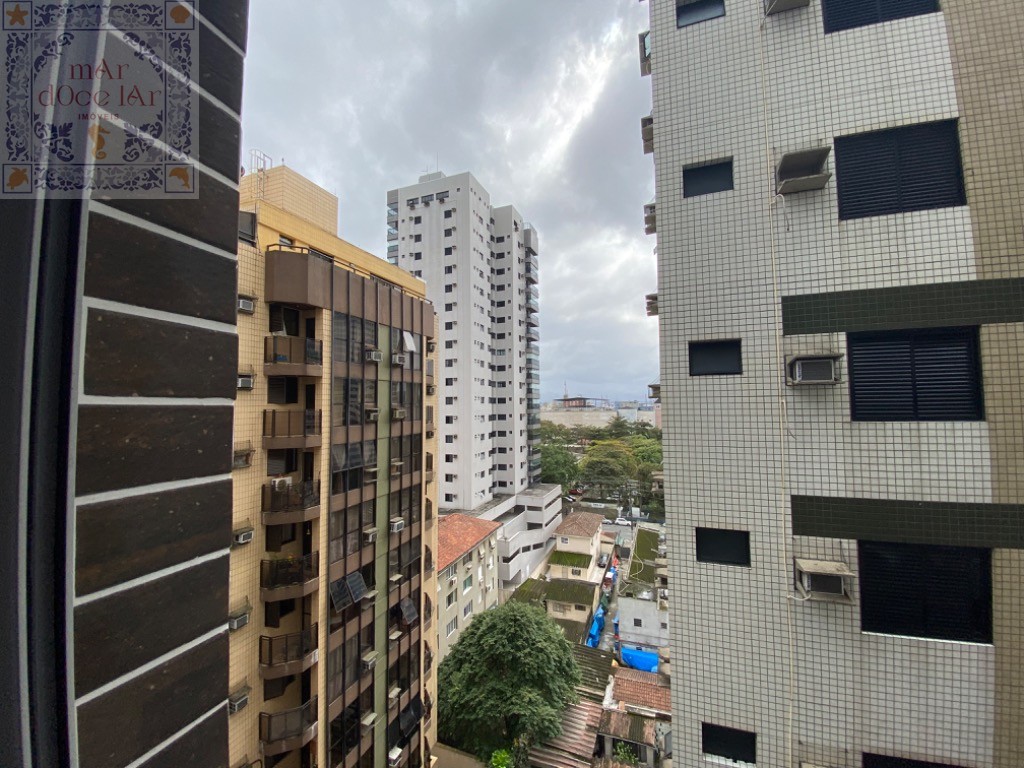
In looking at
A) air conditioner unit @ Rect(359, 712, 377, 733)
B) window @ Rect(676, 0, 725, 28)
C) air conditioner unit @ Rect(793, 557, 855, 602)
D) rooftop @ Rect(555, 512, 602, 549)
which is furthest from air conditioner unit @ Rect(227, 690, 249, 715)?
rooftop @ Rect(555, 512, 602, 549)

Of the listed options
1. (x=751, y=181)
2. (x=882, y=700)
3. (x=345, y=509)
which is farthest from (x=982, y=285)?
(x=345, y=509)

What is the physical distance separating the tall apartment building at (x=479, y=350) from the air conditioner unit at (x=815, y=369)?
73.5 feet

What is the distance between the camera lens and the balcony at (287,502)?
7609 mm

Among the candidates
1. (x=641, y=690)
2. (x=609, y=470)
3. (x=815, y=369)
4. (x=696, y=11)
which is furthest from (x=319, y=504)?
(x=609, y=470)

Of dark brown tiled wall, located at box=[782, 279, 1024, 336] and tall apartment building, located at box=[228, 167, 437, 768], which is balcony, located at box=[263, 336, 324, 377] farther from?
dark brown tiled wall, located at box=[782, 279, 1024, 336]

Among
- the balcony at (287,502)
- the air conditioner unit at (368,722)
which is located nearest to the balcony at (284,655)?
the balcony at (287,502)

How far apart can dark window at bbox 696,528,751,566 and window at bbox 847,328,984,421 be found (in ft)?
5.46

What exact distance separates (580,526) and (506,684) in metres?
16.9

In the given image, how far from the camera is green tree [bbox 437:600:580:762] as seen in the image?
38.5 feet

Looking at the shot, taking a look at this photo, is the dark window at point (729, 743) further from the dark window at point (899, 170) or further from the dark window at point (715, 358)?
the dark window at point (899, 170)

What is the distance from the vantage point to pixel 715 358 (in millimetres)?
4633

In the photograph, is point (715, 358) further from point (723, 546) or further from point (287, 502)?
point (287, 502)

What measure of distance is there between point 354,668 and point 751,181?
1127 centimetres

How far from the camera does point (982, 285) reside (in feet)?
12.9
